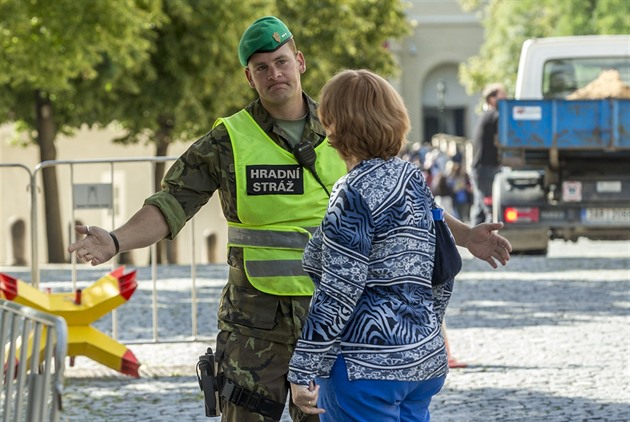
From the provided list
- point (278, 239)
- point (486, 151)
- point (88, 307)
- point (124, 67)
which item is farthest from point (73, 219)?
point (124, 67)

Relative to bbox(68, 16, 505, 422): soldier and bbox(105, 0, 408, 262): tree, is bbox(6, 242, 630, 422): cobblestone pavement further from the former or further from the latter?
bbox(105, 0, 408, 262): tree

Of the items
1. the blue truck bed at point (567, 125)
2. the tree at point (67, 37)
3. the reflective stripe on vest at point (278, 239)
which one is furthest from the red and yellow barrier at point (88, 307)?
the tree at point (67, 37)

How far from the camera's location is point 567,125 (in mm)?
16828

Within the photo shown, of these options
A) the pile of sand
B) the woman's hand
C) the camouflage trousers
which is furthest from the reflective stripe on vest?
the pile of sand

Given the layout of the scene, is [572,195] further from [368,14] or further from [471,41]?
[471,41]

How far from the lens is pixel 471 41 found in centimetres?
7569

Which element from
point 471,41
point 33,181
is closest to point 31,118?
point 33,181

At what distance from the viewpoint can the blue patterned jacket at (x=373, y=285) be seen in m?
3.98

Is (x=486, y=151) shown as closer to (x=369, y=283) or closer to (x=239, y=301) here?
(x=239, y=301)

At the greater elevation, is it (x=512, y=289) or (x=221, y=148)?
(x=221, y=148)

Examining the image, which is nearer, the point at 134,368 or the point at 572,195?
the point at 134,368

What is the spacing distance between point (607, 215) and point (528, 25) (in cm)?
3276

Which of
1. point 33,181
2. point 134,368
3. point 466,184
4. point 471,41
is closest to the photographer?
point 134,368

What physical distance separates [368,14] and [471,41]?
116ft
